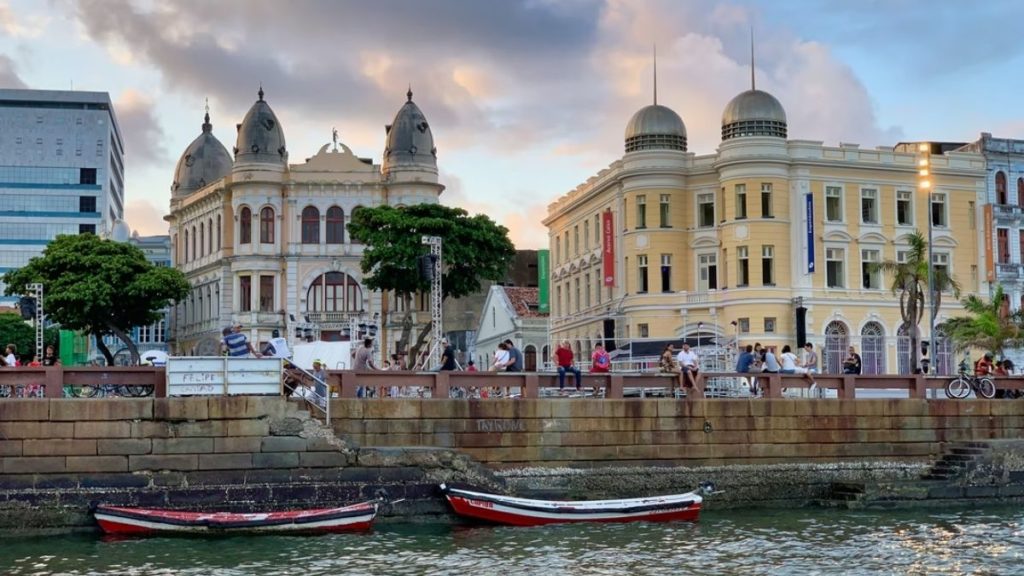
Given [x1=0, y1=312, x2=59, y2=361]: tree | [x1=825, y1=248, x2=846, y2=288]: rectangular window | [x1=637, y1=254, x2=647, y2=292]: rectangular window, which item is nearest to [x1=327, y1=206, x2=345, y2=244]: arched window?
[x1=637, y1=254, x2=647, y2=292]: rectangular window

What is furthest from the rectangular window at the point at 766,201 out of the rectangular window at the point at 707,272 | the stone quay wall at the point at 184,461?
the stone quay wall at the point at 184,461

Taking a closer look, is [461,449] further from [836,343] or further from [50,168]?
[50,168]

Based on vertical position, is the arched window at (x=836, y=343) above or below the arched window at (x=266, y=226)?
below

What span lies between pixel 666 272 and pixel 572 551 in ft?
124

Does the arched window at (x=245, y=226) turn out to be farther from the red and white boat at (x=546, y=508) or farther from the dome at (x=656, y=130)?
the red and white boat at (x=546, y=508)

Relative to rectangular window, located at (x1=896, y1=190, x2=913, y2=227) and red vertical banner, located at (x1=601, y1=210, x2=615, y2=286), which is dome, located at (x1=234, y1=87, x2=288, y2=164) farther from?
rectangular window, located at (x1=896, y1=190, x2=913, y2=227)

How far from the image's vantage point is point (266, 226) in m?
85.1

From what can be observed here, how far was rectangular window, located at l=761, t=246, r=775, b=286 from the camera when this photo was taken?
201ft

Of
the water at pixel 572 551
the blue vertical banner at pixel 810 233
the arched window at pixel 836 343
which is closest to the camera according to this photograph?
the water at pixel 572 551

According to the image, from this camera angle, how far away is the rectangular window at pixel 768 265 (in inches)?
2415

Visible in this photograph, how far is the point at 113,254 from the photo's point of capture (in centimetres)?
7706

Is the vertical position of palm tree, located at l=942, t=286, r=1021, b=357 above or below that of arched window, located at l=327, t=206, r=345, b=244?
below

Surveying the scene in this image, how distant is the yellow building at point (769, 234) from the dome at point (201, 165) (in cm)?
4288

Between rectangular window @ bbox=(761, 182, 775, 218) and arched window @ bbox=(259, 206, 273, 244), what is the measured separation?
1335 inches
